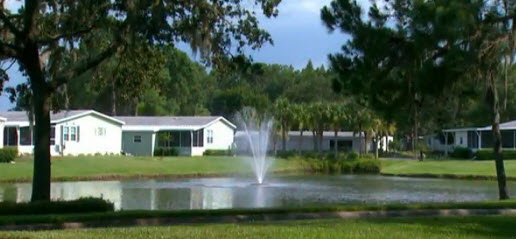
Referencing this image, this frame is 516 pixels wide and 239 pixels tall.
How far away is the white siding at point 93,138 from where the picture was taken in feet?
161

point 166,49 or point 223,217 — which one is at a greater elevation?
→ point 166,49

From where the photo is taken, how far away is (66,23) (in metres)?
17.6

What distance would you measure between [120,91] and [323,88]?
2939 inches

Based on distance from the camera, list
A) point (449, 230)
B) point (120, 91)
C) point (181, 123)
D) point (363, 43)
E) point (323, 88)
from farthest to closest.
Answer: point (323, 88), point (181, 123), point (120, 91), point (363, 43), point (449, 230)

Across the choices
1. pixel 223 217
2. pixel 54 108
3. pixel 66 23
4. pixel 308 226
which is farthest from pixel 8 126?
pixel 308 226

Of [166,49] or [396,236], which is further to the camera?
[166,49]

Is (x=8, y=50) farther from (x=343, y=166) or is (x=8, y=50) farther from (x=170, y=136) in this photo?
(x=170, y=136)

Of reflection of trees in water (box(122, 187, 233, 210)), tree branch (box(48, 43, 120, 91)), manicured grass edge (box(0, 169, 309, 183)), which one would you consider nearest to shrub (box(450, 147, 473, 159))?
manicured grass edge (box(0, 169, 309, 183))

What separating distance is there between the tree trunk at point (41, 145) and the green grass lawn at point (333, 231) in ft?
19.3

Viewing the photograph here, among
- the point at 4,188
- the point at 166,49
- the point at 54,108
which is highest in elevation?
the point at 166,49

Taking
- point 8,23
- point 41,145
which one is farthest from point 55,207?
point 8,23

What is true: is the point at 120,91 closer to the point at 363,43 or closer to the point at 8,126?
the point at 363,43

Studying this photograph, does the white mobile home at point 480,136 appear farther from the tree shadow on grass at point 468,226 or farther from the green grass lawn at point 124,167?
the tree shadow on grass at point 468,226

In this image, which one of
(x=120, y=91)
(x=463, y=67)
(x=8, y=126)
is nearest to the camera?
(x=463, y=67)
